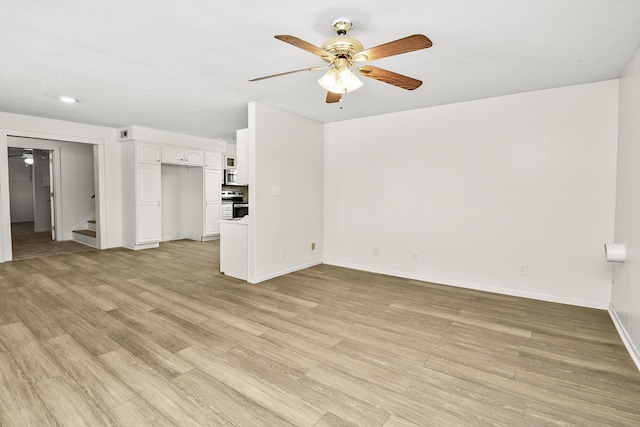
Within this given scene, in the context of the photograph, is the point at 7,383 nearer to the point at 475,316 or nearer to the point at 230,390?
the point at 230,390

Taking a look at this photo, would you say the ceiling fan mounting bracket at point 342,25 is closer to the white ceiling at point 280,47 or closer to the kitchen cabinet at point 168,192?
the white ceiling at point 280,47

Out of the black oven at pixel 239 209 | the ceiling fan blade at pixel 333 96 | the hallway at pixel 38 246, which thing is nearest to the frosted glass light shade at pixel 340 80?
the ceiling fan blade at pixel 333 96

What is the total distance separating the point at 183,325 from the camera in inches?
113

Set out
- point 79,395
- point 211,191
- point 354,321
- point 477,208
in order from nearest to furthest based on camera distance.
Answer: point 79,395, point 354,321, point 477,208, point 211,191

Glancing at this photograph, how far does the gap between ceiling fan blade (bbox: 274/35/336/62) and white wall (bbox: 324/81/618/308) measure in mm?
2558

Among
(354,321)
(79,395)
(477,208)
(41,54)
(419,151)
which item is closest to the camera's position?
(79,395)

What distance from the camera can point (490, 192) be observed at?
3.88 m

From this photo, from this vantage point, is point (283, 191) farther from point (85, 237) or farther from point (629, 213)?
point (85, 237)

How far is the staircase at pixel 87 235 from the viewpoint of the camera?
6719mm

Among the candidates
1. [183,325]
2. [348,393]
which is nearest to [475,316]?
[348,393]

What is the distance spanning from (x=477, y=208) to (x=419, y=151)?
108cm

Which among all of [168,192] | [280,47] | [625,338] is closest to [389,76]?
[280,47]

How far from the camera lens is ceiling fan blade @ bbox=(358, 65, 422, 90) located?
2285 mm

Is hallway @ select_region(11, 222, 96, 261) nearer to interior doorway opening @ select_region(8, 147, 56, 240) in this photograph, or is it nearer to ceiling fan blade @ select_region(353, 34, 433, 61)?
interior doorway opening @ select_region(8, 147, 56, 240)
